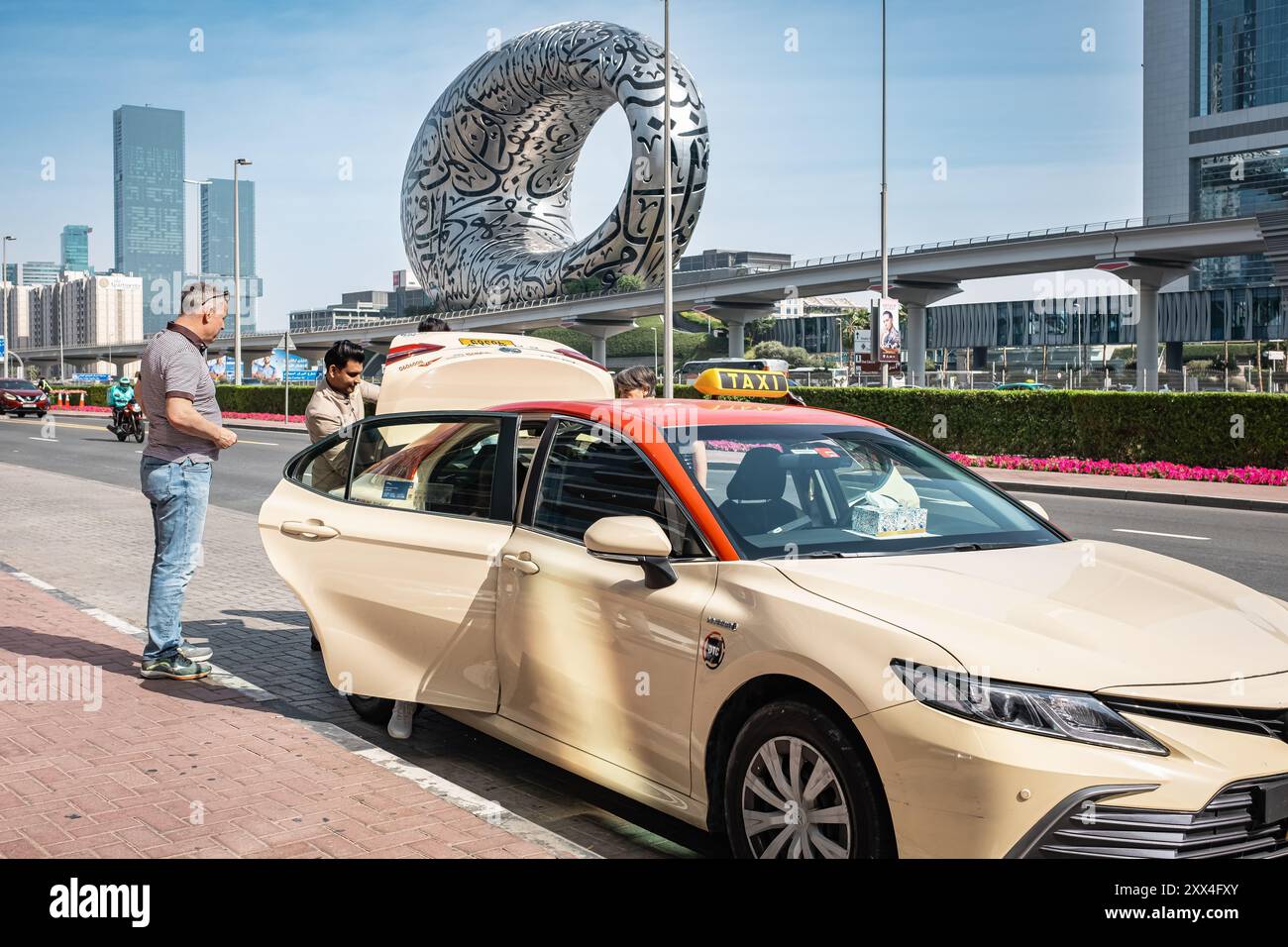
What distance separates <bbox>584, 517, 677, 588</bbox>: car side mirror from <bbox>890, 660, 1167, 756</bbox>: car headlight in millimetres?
1069

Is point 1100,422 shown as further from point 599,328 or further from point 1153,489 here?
point 599,328

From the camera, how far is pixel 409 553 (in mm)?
5203

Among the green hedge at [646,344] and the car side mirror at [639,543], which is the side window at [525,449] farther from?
the green hedge at [646,344]

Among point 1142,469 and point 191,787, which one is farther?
point 1142,469

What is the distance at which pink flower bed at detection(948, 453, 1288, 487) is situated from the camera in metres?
18.7

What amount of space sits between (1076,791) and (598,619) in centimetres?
176

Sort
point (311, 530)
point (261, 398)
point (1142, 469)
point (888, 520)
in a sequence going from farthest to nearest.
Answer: point (261, 398)
point (1142, 469)
point (311, 530)
point (888, 520)

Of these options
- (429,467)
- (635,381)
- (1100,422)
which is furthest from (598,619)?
(1100,422)

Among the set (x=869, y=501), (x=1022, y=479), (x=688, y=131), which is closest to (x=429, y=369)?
A: (x=869, y=501)

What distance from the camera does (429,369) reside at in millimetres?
7543

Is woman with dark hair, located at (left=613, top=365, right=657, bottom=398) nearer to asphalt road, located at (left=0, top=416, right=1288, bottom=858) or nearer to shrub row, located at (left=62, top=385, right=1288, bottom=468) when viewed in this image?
asphalt road, located at (left=0, top=416, right=1288, bottom=858)

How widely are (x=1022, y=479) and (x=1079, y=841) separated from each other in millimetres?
17614

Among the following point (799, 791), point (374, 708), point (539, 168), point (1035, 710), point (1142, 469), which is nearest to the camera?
point (1035, 710)
